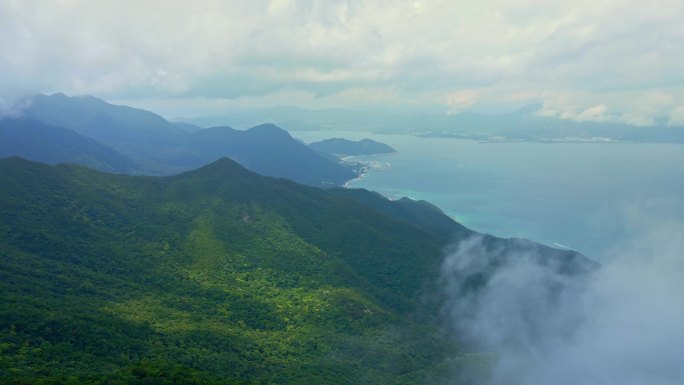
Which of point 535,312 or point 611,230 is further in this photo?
point 611,230

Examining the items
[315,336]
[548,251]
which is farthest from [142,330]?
[548,251]

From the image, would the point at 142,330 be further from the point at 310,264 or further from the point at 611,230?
the point at 611,230

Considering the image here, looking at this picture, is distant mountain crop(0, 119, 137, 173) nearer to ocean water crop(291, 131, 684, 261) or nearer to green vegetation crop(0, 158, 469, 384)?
green vegetation crop(0, 158, 469, 384)

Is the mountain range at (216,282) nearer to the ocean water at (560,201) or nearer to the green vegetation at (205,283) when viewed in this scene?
the green vegetation at (205,283)

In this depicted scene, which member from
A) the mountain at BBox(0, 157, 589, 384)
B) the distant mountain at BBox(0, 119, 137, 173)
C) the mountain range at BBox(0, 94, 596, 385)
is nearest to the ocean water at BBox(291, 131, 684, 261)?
the mountain range at BBox(0, 94, 596, 385)

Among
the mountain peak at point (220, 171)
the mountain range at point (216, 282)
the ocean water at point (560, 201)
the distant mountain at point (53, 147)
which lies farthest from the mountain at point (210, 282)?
the distant mountain at point (53, 147)

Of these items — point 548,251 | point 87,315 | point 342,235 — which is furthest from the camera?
point 548,251

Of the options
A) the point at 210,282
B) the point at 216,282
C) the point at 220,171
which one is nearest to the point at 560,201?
the point at 220,171
